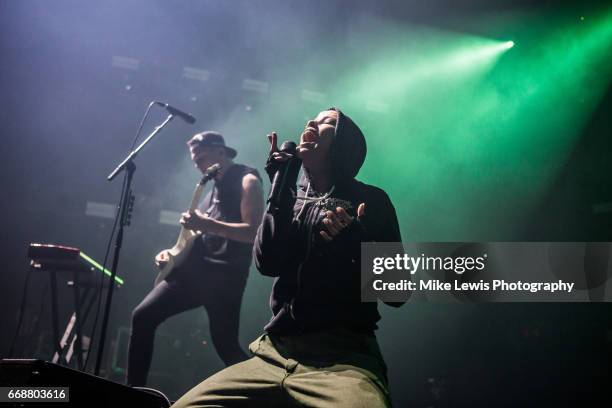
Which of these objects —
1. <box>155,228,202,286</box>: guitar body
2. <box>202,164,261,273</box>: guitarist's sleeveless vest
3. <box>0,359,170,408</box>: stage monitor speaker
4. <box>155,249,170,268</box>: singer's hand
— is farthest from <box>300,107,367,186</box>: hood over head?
<box>155,249,170,268</box>: singer's hand

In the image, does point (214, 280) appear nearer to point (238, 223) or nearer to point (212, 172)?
point (238, 223)

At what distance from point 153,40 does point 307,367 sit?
724 cm

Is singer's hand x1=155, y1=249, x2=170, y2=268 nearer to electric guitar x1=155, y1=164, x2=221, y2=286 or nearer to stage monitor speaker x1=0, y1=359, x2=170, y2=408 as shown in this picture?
electric guitar x1=155, y1=164, x2=221, y2=286

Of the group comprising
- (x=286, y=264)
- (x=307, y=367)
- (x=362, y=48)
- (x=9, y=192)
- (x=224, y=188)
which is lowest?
(x=307, y=367)

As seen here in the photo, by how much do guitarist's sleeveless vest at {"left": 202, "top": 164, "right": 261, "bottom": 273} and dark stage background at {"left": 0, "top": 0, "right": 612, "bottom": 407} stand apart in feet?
10.3

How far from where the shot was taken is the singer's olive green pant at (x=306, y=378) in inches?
68.4

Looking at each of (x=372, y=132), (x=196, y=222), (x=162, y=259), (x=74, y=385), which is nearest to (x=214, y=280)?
(x=196, y=222)

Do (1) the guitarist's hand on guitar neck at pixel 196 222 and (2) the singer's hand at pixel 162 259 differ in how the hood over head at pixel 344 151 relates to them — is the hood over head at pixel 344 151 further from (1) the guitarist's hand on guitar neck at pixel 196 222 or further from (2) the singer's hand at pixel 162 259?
(2) the singer's hand at pixel 162 259

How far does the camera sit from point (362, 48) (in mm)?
8422

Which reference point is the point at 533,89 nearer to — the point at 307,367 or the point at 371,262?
the point at 371,262

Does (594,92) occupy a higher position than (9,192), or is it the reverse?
(594,92)

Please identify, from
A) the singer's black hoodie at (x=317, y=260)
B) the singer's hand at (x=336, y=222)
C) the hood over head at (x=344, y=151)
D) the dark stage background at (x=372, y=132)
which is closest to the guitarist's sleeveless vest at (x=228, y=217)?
the hood over head at (x=344, y=151)

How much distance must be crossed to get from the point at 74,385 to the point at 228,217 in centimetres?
261

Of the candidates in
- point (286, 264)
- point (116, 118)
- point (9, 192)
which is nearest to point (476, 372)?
point (286, 264)
